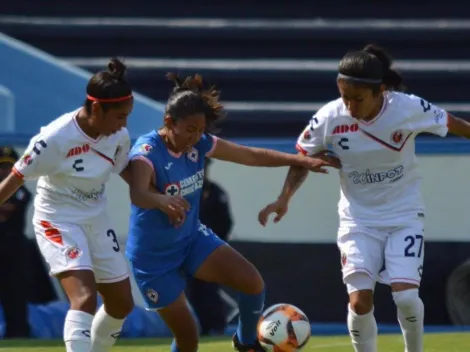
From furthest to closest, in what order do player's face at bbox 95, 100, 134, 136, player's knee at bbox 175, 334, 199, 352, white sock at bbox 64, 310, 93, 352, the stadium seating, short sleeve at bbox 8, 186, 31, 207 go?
1. the stadium seating
2. short sleeve at bbox 8, 186, 31, 207
3. player's knee at bbox 175, 334, 199, 352
4. player's face at bbox 95, 100, 134, 136
5. white sock at bbox 64, 310, 93, 352

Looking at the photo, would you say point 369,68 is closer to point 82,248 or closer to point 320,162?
point 320,162

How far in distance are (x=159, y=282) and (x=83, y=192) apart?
2.17 ft

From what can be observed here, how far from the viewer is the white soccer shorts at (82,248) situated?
6496mm

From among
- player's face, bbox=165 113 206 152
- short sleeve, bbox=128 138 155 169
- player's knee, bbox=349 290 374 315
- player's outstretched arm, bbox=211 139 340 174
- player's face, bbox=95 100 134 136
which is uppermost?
player's face, bbox=95 100 134 136

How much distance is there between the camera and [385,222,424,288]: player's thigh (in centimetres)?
673

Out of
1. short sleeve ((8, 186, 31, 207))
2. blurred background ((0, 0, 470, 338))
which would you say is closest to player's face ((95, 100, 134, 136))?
short sleeve ((8, 186, 31, 207))

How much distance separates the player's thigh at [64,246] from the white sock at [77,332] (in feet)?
0.90

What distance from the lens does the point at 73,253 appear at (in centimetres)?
650

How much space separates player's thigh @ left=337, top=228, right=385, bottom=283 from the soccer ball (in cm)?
39

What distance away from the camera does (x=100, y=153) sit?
6633mm

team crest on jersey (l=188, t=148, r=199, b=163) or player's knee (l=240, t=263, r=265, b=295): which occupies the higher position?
team crest on jersey (l=188, t=148, r=199, b=163)

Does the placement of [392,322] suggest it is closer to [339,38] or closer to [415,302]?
[415,302]

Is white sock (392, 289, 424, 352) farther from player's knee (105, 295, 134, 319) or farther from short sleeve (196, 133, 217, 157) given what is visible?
player's knee (105, 295, 134, 319)
